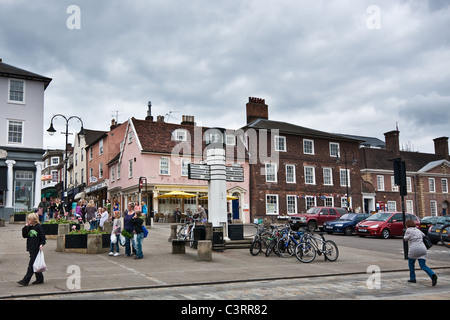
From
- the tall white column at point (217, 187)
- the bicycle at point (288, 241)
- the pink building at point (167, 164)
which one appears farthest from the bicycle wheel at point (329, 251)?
the pink building at point (167, 164)

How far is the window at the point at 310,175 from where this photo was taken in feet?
143

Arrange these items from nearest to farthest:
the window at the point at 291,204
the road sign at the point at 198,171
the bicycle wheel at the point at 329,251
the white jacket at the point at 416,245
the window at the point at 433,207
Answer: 1. the white jacket at the point at 416,245
2. the bicycle wheel at the point at 329,251
3. the road sign at the point at 198,171
4. the window at the point at 291,204
5. the window at the point at 433,207

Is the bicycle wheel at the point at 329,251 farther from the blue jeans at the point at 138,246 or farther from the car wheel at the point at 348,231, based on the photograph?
the car wheel at the point at 348,231

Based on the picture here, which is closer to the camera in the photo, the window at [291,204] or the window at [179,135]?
the window at [179,135]

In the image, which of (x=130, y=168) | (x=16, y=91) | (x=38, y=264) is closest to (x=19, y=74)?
(x=16, y=91)

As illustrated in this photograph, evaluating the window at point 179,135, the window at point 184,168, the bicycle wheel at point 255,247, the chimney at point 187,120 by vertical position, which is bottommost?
the bicycle wheel at point 255,247

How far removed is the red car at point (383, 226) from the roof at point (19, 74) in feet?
82.6

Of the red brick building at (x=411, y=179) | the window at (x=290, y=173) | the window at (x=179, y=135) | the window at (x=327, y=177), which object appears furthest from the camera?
the red brick building at (x=411, y=179)

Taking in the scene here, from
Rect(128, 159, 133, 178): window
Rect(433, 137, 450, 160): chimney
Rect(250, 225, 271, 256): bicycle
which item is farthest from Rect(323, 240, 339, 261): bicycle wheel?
Rect(433, 137, 450, 160): chimney

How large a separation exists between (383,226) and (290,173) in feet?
60.4

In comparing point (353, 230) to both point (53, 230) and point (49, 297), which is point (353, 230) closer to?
point (53, 230)

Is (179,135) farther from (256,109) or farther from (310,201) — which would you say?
(310,201)

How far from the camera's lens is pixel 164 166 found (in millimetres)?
38719

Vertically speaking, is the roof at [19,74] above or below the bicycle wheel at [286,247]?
above
